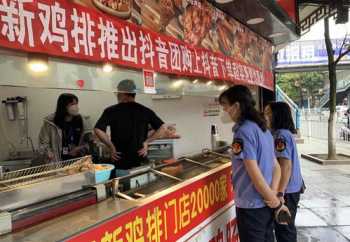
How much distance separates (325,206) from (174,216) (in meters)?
4.39

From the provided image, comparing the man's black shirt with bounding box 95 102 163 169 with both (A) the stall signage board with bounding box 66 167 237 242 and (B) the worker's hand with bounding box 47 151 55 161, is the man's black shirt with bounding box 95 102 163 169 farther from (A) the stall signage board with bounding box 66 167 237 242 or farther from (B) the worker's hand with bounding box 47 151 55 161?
(A) the stall signage board with bounding box 66 167 237 242

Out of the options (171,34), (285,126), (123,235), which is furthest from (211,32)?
(123,235)

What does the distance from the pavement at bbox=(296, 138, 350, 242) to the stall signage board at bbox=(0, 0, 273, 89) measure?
2394 millimetres

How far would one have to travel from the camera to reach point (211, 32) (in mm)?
4500

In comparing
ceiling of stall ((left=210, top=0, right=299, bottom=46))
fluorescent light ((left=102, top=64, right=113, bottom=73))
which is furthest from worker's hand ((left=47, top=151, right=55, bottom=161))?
ceiling of stall ((left=210, top=0, right=299, bottom=46))

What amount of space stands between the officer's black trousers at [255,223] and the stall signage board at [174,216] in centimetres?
37

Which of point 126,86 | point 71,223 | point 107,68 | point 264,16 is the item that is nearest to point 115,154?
point 126,86

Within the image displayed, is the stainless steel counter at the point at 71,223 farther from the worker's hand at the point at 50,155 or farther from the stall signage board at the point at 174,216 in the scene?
the worker's hand at the point at 50,155

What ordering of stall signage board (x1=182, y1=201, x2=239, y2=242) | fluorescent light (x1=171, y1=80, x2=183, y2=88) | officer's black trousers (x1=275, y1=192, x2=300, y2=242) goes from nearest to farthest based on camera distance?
stall signage board (x1=182, y1=201, x2=239, y2=242) < officer's black trousers (x1=275, y1=192, x2=300, y2=242) < fluorescent light (x1=171, y1=80, x2=183, y2=88)

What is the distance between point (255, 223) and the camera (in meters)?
2.75

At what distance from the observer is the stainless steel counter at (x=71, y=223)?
69.1 inches

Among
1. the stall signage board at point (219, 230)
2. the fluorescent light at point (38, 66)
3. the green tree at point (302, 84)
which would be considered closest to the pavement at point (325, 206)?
the stall signage board at point (219, 230)

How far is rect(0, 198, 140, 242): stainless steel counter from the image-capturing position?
1.75 metres

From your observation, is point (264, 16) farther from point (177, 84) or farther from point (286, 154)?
point (286, 154)
